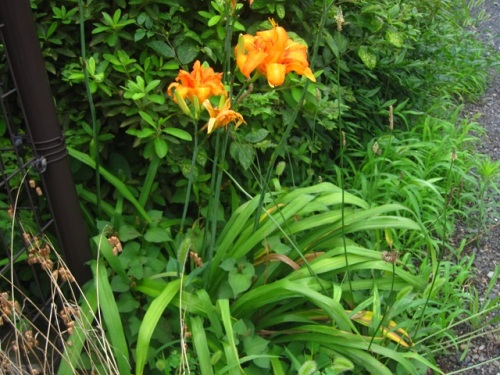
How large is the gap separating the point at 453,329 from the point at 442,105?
1911mm

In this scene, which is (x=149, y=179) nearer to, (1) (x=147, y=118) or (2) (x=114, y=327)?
(1) (x=147, y=118)

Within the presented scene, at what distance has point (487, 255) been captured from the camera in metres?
2.85

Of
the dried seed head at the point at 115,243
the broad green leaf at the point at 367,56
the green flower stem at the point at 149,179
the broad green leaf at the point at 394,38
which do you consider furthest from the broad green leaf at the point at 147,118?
the broad green leaf at the point at 394,38

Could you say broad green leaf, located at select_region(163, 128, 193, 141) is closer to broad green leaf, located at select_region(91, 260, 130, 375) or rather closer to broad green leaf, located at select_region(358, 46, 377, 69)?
broad green leaf, located at select_region(91, 260, 130, 375)

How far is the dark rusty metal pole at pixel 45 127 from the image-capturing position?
181 cm

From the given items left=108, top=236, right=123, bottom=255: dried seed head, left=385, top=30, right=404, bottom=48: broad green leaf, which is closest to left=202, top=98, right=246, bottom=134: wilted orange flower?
left=108, top=236, right=123, bottom=255: dried seed head

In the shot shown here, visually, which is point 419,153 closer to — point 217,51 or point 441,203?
point 441,203

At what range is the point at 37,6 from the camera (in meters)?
2.30

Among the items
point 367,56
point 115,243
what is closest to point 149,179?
point 115,243

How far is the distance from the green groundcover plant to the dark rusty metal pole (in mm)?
107

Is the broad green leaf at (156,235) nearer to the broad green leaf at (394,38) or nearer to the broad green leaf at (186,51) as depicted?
the broad green leaf at (186,51)

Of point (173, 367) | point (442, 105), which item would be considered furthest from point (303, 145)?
Result: point (442, 105)

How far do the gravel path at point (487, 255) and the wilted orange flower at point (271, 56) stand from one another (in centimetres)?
122

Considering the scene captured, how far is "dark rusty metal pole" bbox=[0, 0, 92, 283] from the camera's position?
1.81m
